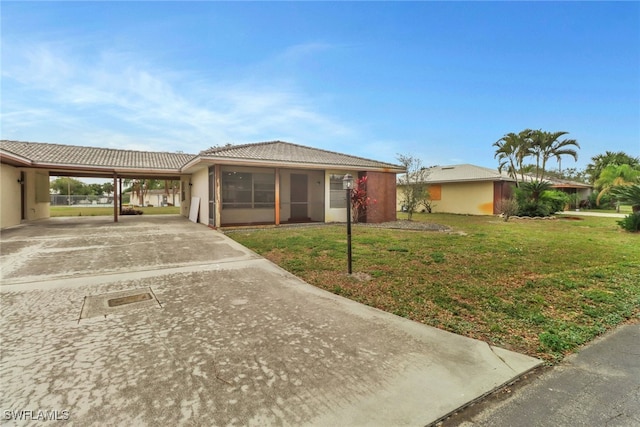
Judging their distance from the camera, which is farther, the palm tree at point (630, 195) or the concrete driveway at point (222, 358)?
the palm tree at point (630, 195)

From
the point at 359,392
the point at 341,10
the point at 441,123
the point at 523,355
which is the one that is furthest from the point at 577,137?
the point at 359,392

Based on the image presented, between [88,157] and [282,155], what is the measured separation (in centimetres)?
1072

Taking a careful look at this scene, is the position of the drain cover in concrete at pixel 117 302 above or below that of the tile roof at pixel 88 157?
below

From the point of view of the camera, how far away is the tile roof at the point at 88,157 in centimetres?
1338

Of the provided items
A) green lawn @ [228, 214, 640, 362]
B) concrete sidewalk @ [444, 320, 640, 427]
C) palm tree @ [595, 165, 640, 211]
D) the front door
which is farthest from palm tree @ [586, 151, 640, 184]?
concrete sidewalk @ [444, 320, 640, 427]

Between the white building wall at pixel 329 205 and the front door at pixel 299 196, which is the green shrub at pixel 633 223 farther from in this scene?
the front door at pixel 299 196

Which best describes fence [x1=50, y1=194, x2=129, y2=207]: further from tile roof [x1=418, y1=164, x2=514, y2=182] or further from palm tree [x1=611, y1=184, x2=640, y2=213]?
palm tree [x1=611, y1=184, x2=640, y2=213]

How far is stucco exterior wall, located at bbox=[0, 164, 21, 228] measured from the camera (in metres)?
11.4

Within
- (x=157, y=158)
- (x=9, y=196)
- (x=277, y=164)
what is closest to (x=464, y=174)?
(x=277, y=164)

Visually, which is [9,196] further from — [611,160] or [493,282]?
[611,160]

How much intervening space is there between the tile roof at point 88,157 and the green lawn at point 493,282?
11.0m

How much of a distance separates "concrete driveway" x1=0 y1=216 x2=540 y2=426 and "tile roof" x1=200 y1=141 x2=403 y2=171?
7.78 meters

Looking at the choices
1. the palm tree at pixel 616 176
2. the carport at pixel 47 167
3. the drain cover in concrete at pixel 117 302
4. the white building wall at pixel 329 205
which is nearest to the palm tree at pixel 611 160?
the palm tree at pixel 616 176

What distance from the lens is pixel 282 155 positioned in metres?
13.3
